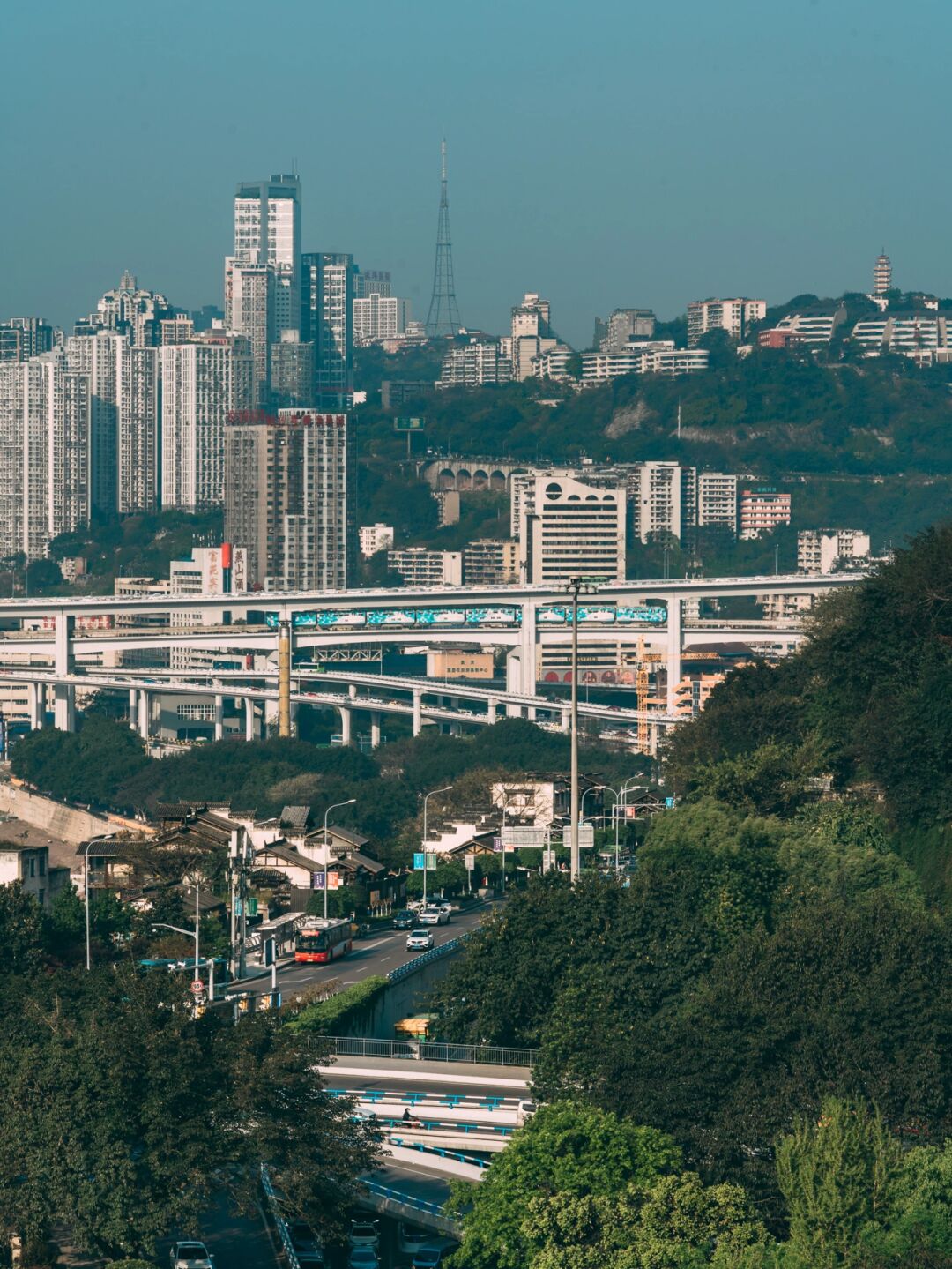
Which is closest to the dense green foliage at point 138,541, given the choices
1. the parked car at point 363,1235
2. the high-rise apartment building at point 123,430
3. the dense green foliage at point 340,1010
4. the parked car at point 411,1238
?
the high-rise apartment building at point 123,430

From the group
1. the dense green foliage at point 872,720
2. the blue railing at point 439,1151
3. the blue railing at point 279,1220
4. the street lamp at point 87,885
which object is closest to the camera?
the blue railing at point 279,1220

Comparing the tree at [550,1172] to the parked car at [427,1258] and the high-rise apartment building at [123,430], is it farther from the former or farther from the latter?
the high-rise apartment building at [123,430]

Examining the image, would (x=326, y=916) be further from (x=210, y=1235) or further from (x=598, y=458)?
(x=598, y=458)

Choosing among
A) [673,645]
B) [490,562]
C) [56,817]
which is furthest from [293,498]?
[56,817]

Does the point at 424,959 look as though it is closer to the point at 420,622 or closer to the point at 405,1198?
the point at 405,1198

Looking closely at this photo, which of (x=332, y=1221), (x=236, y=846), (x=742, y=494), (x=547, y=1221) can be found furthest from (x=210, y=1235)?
(x=742, y=494)

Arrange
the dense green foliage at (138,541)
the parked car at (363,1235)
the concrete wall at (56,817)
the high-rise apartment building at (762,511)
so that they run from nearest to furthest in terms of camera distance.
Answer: the parked car at (363,1235) < the concrete wall at (56,817) < the dense green foliage at (138,541) < the high-rise apartment building at (762,511)
